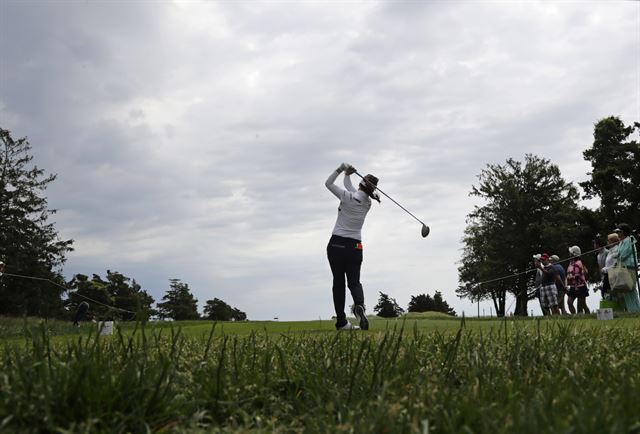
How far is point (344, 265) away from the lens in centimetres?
1061

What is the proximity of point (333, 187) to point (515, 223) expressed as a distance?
52.8 metres

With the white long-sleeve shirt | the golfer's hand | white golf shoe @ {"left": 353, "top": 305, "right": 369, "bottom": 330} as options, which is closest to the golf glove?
the golfer's hand

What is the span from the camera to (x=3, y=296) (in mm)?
52906

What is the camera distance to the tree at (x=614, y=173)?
47.2 metres

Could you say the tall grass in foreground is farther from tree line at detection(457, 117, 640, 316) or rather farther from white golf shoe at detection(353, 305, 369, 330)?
tree line at detection(457, 117, 640, 316)

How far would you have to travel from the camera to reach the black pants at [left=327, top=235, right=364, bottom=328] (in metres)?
10.6

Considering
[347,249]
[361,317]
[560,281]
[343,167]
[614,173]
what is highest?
[614,173]

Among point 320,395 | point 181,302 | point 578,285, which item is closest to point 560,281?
point 578,285

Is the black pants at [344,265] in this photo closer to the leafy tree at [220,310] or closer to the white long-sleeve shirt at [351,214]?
the white long-sleeve shirt at [351,214]

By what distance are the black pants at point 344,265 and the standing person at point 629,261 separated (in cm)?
874

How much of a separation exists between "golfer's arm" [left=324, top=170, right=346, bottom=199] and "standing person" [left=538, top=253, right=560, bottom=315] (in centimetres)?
1254

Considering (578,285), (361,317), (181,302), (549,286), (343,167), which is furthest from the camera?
(181,302)

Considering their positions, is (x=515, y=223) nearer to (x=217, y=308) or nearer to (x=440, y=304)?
(x=440, y=304)

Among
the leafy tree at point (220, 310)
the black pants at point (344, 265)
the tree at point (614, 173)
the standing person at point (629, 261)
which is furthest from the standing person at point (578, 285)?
the leafy tree at point (220, 310)
